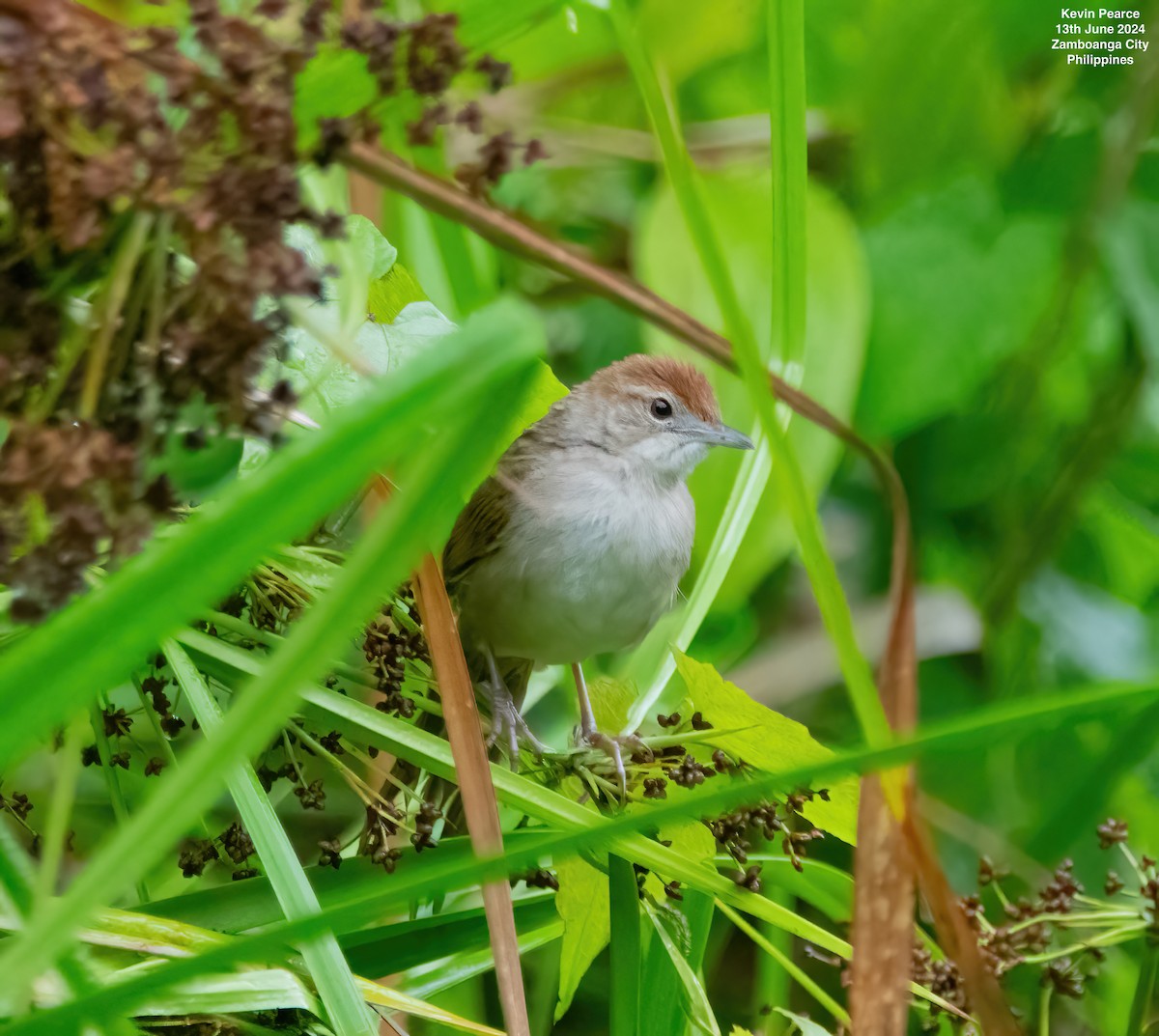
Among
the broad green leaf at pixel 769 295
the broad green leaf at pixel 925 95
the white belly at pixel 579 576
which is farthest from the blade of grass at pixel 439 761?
the broad green leaf at pixel 925 95

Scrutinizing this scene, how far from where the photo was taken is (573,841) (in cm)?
72

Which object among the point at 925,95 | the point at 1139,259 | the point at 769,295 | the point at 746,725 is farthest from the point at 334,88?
the point at 1139,259

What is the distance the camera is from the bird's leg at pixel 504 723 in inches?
61.8

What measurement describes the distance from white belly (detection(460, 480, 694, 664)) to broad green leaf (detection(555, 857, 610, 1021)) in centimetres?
74

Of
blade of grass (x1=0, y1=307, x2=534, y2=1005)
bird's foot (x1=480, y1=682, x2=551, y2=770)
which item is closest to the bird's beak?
bird's foot (x1=480, y1=682, x2=551, y2=770)

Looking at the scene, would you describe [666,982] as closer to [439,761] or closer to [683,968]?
[683,968]

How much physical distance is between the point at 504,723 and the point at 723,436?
2.43ft

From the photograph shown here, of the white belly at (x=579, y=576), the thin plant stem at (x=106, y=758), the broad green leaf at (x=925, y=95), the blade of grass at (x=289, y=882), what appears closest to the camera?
the blade of grass at (x=289, y=882)

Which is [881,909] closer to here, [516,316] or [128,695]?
[516,316]

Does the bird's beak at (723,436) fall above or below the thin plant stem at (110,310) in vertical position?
below

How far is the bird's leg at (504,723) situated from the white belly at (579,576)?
7 centimetres

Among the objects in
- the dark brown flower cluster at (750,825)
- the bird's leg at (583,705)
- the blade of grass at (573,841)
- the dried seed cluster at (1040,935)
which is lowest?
the dried seed cluster at (1040,935)

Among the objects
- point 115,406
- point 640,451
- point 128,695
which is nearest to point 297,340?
point 115,406

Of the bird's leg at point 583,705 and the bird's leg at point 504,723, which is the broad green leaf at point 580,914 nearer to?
the bird's leg at point 504,723
